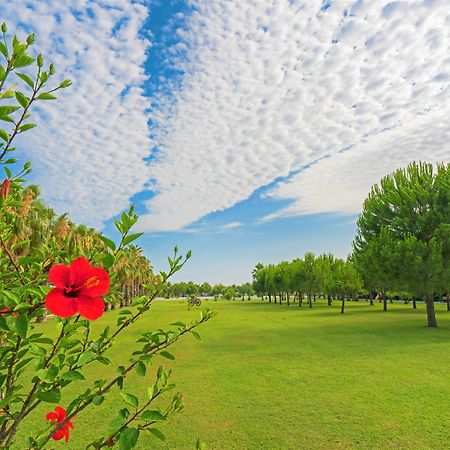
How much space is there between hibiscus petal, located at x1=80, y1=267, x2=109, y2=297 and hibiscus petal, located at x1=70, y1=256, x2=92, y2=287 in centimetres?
1

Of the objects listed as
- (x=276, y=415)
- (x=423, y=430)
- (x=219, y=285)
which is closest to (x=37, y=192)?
(x=276, y=415)

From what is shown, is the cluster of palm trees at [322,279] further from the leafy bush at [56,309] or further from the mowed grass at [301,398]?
the leafy bush at [56,309]

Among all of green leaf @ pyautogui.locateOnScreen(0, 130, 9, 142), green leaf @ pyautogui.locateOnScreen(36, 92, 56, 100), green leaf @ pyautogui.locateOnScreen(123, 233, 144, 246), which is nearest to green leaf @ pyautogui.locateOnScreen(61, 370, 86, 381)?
green leaf @ pyautogui.locateOnScreen(123, 233, 144, 246)

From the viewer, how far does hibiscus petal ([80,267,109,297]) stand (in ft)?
3.76

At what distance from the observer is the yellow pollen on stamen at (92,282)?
1.16 metres

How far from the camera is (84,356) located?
139cm

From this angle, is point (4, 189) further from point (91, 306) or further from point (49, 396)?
point (49, 396)

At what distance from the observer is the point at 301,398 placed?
7684 millimetres

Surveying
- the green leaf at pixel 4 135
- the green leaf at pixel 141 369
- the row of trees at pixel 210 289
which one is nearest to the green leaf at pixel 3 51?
the green leaf at pixel 4 135

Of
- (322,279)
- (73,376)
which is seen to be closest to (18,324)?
(73,376)

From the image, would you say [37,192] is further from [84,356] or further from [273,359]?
[84,356]

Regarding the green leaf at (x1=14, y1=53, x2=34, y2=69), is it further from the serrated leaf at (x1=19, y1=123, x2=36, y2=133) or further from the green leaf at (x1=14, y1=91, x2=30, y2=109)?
the serrated leaf at (x1=19, y1=123, x2=36, y2=133)

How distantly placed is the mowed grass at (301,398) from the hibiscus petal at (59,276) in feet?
18.3

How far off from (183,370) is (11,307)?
33.7 feet
